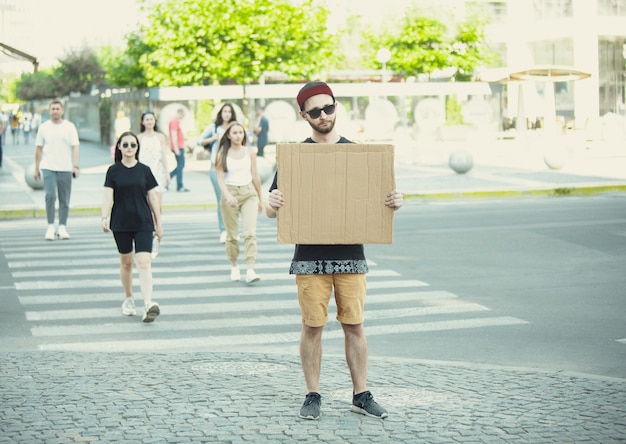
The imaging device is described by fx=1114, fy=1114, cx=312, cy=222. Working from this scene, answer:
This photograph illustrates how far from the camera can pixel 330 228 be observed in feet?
19.7

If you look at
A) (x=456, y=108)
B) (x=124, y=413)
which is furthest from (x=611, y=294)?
(x=456, y=108)

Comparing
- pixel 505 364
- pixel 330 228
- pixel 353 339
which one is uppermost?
pixel 330 228

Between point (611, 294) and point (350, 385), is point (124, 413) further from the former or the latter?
point (611, 294)

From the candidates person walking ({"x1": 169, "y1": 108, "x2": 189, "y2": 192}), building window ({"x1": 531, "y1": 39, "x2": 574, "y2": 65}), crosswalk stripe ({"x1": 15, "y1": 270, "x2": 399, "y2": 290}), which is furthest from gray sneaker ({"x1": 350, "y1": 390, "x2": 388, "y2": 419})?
building window ({"x1": 531, "y1": 39, "x2": 574, "y2": 65})

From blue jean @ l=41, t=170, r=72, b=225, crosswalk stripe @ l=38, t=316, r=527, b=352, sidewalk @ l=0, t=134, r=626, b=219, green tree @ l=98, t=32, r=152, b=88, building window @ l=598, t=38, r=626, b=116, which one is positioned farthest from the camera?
building window @ l=598, t=38, r=626, b=116

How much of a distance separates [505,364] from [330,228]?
248 centimetres

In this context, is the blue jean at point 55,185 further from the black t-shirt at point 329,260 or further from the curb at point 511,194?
the black t-shirt at point 329,260

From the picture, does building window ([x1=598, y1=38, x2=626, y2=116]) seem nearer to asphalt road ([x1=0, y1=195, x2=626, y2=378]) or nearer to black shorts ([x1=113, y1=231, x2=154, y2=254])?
asphalt road ([x1=0, y1=195, x2=626, y2=378])

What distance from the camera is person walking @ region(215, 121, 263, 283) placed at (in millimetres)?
11906

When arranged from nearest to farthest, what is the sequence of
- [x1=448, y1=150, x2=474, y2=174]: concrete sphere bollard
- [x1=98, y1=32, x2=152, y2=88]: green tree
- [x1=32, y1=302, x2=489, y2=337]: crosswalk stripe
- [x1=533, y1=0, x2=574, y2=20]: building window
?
1. [x1=32, y1=302, x2=489, y2=337]: crosswalk stripe
2. [x1=448, y1=150, x2=474, y2=174]: concrete sphere bollard
3. [x1=98, y1=32, x2=152, y2=88]: green tree
4. [x1=533, y1=0, x2=574, y2=20]: building window

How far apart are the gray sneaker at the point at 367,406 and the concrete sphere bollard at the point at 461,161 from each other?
21016 mm

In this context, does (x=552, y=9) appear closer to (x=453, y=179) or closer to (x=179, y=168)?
(x=453, y=179)

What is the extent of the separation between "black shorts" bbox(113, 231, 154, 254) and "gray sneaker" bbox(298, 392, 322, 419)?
3913mm

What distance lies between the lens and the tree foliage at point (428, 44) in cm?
5359
